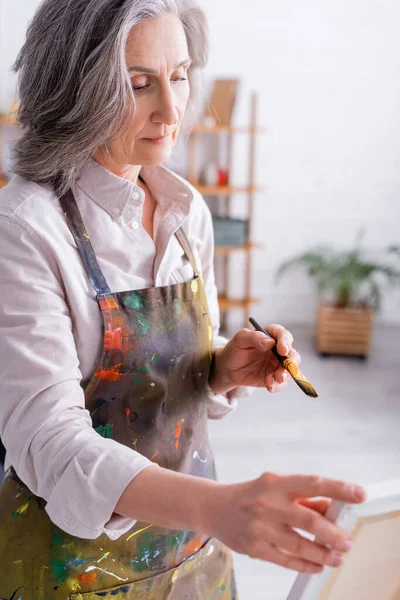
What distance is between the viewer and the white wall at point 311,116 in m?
4.83

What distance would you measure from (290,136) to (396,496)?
4.63m

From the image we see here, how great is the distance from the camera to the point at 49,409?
82cm

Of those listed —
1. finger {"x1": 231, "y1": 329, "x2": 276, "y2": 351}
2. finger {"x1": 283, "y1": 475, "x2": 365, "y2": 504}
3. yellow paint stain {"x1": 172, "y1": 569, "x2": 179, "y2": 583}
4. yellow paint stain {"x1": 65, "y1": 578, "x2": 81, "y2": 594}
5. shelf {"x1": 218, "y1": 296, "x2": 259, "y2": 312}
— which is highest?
finger {"x1": 283, "y1": 475, "x2": 365, "y2": 504}

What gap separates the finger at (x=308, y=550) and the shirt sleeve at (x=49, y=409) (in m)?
0.19

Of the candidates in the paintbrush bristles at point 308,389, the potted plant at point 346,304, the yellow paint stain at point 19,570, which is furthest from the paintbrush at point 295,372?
the potted plant at point 346,304

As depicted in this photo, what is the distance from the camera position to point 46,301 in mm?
894

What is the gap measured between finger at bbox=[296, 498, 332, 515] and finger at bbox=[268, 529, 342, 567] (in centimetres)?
3

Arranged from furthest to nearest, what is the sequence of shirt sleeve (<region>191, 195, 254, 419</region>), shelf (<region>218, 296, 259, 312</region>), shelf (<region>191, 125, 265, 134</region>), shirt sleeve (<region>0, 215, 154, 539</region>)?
shelf (<region>218, 296, 259, 312</region>) < shelf (<region>191, 125, 265, 134</region>) < shirt sleeve (<region>191, 195, 254, 419</region>) < shirt sleeve (<region>0, 215, 154, 539</region>)

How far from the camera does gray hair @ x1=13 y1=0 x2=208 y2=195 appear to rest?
0.93 m

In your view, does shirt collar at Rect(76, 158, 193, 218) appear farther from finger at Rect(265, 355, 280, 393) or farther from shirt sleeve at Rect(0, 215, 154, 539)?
finger at Rect(265, 355, 280, 393)

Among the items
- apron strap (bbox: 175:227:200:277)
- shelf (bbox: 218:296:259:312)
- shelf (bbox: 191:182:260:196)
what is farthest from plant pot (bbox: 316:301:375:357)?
apron strap (bbox: 175:227:200:277)

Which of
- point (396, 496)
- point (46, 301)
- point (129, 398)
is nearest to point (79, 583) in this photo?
point (129, 398)

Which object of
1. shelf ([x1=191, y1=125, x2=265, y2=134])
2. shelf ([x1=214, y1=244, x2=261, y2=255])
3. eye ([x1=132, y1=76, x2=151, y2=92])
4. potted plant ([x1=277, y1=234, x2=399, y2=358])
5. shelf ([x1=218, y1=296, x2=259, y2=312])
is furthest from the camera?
shelf ([x1=218, y1=296, x2=259, y2=312])

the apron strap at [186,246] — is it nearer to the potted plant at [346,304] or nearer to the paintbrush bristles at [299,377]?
the paintbrush bristles at [299,377]
